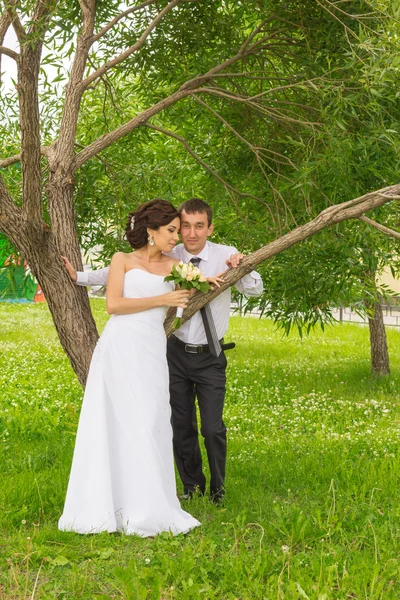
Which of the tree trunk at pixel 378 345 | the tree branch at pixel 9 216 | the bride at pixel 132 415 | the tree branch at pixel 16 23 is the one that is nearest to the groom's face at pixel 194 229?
the bride at pixel 132 415

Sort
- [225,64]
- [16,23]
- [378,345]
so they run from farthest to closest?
[378,345] < [225,64] < [16,23]

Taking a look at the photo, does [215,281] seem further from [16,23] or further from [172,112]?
[172,112]

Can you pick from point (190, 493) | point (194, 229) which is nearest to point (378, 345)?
point (190, 493)

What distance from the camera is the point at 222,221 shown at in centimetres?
1057

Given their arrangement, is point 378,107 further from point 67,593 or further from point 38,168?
point 67,593

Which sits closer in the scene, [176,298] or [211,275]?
[176,298]

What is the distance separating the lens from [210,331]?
5.99 m

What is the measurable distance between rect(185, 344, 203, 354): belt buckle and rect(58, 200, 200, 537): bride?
39 centimetres

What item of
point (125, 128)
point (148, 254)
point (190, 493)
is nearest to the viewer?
point (148, 254)

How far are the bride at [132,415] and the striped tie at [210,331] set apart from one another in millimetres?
418

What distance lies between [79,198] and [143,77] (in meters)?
1.63

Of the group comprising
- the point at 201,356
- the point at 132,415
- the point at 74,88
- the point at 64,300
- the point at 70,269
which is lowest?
the point at 132,415

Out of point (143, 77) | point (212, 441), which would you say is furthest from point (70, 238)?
point (143, 77)

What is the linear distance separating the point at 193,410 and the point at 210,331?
0.78m
